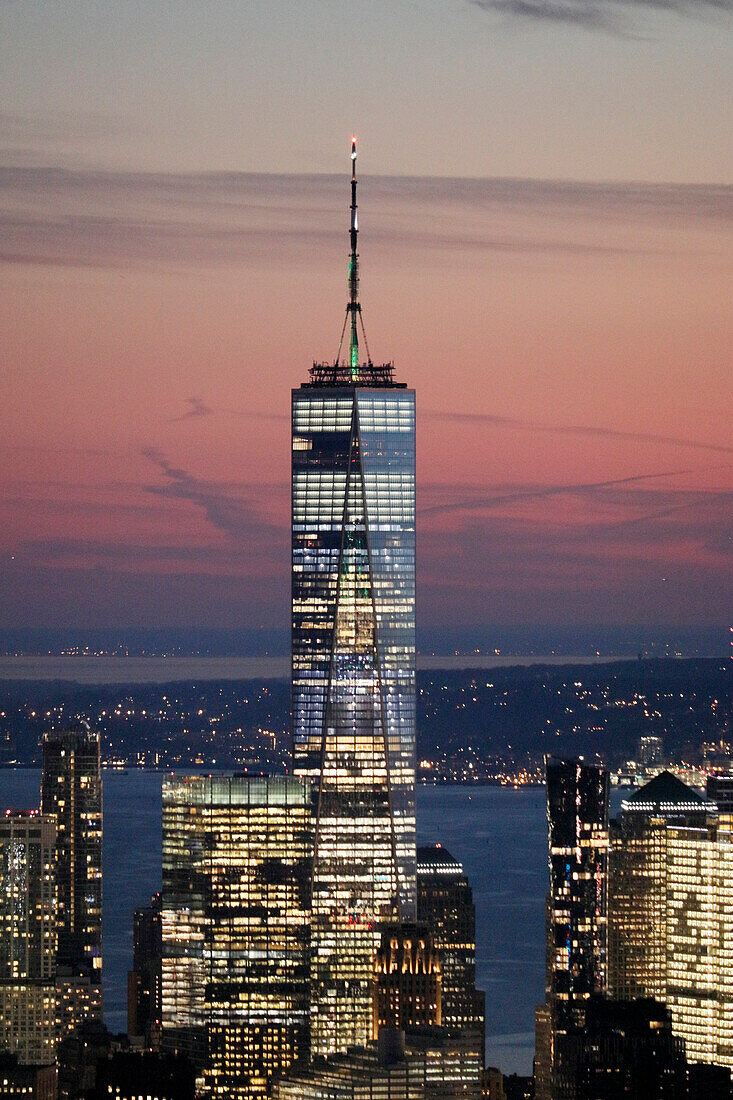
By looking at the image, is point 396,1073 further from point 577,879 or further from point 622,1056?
point 577,879

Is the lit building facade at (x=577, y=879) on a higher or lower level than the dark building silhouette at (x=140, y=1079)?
higher

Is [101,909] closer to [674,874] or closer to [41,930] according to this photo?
[41,930]

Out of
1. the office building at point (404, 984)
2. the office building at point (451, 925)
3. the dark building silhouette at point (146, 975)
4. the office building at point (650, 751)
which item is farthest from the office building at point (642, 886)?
the office building at point (650, 751)

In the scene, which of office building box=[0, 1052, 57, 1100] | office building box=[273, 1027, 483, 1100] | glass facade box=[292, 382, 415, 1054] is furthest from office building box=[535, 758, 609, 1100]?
office building box=[0, 1052, 57, 1100]

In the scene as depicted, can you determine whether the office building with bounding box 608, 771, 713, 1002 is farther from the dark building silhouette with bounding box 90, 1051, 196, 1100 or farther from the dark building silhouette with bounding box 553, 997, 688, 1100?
the dark building silhouette with bounding box 90, 1051, 196, 1100

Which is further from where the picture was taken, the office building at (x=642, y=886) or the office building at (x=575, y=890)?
the office building at (x=575, y=890)

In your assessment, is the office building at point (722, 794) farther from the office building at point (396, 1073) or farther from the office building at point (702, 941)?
the office building at point (396, 1073)
